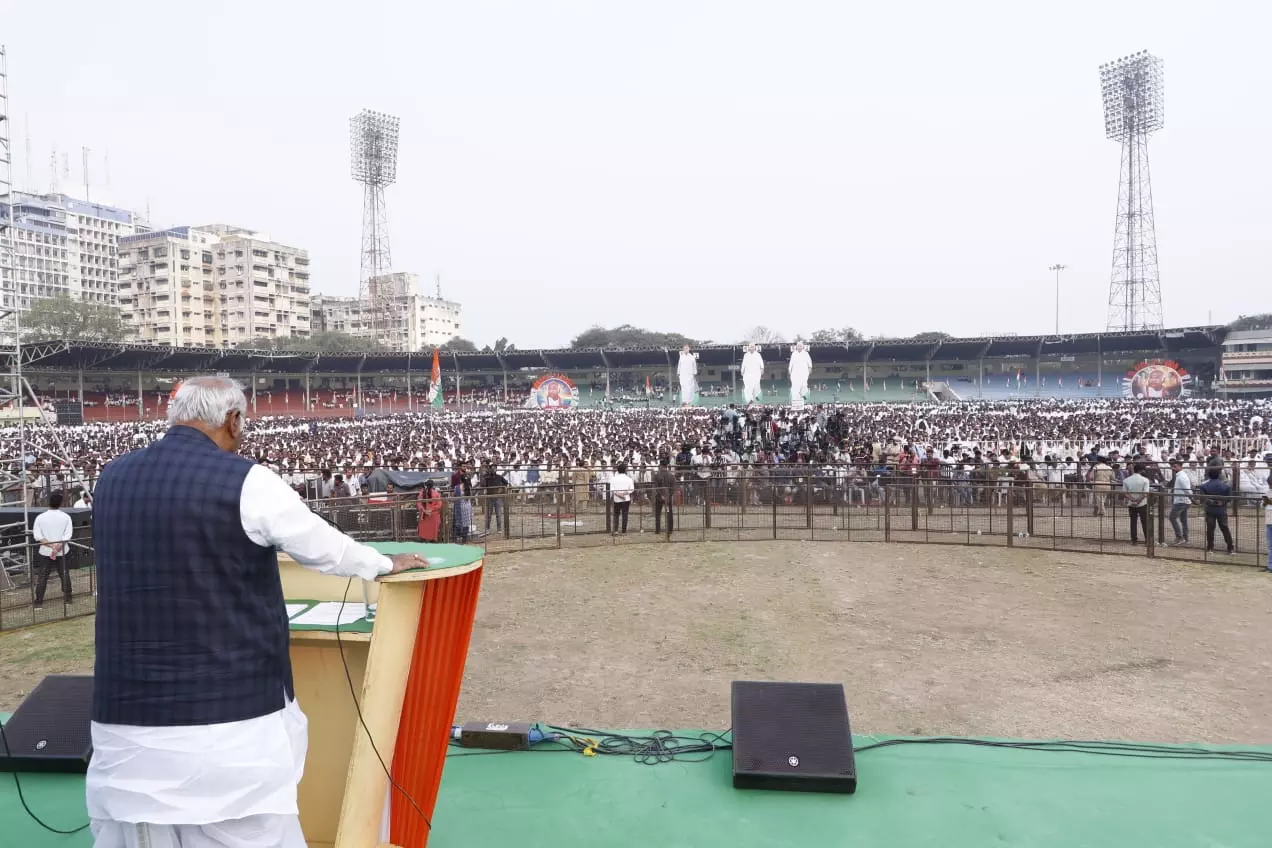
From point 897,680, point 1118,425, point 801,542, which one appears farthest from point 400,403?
point 897,680

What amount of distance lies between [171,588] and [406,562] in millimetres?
604

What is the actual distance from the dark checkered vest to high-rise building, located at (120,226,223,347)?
99.1 meters

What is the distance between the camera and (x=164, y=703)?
6.32 ft

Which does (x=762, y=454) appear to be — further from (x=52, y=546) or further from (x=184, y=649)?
(x=184, y=649)

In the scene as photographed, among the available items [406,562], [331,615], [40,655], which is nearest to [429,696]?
[331,615]

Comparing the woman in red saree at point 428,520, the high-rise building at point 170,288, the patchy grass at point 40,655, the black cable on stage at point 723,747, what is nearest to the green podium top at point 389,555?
the black cable on stage at point 723,747

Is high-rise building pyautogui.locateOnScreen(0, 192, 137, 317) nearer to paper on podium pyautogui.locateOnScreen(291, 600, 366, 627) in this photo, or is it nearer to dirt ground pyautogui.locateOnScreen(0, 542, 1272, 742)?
dirt ground pyautogui.locateOnScreen(0, 542, 1272, 742)

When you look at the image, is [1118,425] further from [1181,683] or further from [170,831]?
[170,831]

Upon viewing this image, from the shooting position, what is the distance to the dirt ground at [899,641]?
5012 millimetres

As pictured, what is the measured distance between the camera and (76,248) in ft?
316

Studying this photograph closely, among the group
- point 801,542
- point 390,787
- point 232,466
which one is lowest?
point 801,542

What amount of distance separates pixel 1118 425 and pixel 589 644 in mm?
26501

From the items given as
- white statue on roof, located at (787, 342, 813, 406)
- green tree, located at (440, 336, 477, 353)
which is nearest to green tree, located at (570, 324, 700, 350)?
green tree, located at (440, 336, 477, 353)

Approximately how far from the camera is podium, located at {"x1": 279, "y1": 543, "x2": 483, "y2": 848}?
2.42 metres
